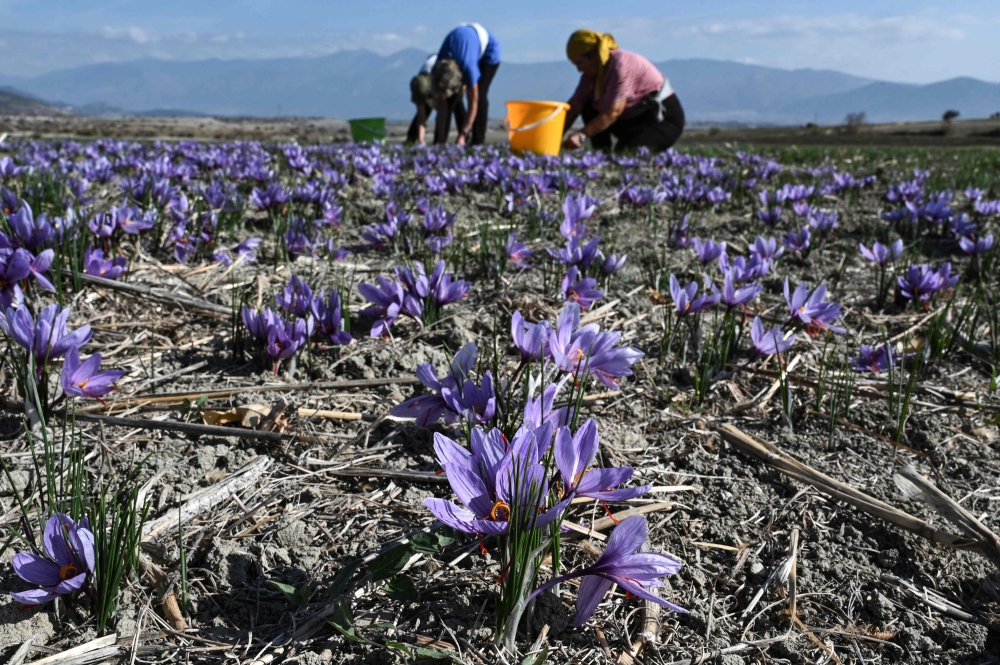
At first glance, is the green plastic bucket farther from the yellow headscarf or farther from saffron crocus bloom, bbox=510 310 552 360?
saffron crocus bloom, bbox=510 310 552 360

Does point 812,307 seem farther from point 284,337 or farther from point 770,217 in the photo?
point 770,217

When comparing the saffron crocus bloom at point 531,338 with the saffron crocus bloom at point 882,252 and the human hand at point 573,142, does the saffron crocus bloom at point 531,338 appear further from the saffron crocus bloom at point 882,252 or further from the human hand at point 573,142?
the human hand at point 573,142

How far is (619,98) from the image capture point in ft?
30.1

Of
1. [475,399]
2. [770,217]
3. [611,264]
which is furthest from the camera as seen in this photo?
[770,217]

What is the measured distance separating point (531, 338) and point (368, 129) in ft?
34.4

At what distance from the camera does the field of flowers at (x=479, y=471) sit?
1044mm

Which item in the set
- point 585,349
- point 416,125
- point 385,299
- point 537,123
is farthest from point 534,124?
point 585,349

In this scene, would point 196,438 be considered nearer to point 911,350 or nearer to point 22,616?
point 22,616

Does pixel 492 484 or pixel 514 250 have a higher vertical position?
pixel 514 250

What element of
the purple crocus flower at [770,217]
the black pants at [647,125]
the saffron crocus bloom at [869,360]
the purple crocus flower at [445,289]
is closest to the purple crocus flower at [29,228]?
the purple crocus flower at [445,289]

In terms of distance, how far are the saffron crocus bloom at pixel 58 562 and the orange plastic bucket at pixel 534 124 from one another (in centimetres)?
771

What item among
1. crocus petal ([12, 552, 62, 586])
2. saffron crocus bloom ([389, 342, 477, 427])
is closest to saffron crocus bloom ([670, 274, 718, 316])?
saffron crocus bloom ([389, 342, 477, 427])

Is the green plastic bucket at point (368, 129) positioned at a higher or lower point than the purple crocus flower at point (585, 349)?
higher

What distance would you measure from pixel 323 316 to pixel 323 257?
1.27 metres
